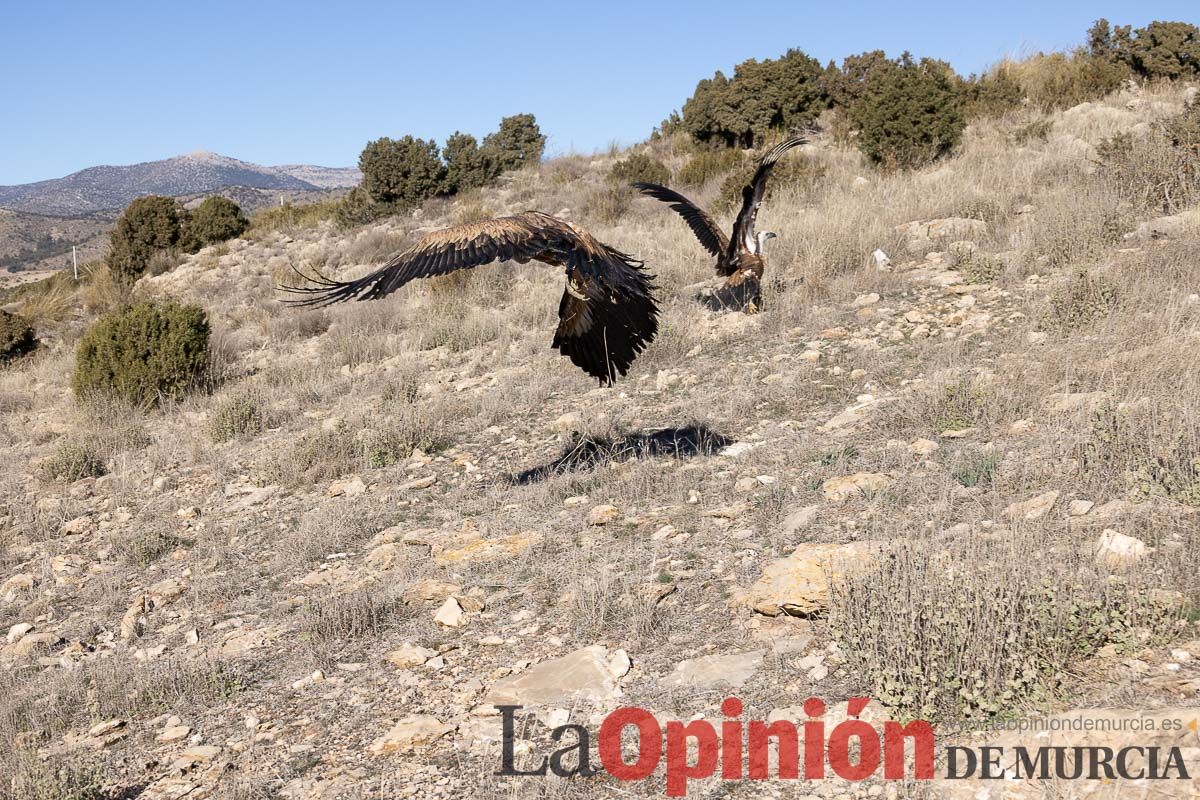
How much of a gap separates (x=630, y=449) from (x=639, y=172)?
11.1m

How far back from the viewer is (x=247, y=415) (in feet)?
25.5

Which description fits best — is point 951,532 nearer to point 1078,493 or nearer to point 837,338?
point 1078,493

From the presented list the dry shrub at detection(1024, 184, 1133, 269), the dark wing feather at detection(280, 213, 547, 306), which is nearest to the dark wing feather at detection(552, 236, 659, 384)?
the dark wing feather at detection(280, 213, 547, 306)

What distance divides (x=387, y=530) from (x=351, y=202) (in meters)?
15.0

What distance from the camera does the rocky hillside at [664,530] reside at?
2740mm

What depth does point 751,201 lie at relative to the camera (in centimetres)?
762

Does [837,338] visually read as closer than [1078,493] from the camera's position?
No

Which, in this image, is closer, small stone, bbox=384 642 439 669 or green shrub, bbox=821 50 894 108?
small stone, bbox=384 642 439 669

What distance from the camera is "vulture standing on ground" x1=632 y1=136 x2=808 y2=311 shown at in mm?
7621

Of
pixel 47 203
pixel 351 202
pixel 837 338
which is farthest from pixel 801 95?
pixel 47 203

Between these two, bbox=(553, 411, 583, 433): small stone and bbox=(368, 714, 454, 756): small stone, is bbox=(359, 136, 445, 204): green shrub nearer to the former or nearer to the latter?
bbox=(553, 411, 583, 433): small stone

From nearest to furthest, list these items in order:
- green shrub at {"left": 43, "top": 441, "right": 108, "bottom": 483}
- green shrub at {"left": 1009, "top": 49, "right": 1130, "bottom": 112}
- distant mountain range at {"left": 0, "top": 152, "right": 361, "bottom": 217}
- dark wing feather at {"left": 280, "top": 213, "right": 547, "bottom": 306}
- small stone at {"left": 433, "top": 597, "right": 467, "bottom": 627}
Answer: dark wing feather at {"left": 280, "top": 213, "right": 547, "bottom": 306}, small stone at {"left": 433, "top": 597, "right": 467, "bottom": 627}, green shrub at {"left": 43, "top": 441, "right": 108, "bottom": 483}, green shrub at {"left": 1009, "top": 49, "right": 1130, "bottom": 112}, distant mountain range at {"left": 0, "top": 152, "right": 361, "bottom": 217}

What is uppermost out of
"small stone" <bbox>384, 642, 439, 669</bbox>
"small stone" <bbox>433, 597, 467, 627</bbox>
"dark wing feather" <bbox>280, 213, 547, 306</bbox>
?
"dark wing feather" <bbox>280, 213, 547, 306</bbox>

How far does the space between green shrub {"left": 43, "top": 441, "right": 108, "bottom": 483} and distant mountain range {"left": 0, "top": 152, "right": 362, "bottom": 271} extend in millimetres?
36185
